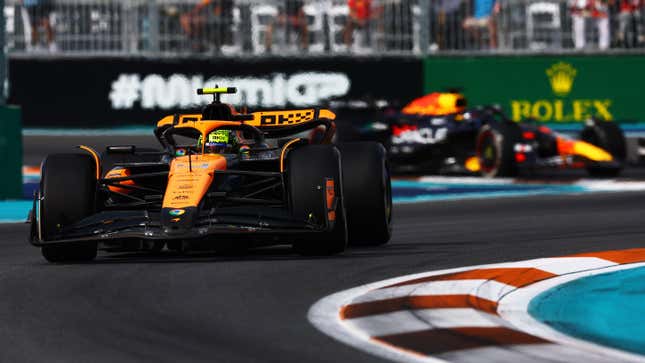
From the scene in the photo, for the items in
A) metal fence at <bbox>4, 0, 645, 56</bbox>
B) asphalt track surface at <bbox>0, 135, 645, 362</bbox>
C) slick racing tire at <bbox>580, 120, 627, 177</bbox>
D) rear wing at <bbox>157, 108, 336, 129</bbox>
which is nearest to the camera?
asphalt track surface at <bbox>0, 135, 645, 362</bbox>

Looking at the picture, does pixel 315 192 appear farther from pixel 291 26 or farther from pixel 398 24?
pixel 398 24

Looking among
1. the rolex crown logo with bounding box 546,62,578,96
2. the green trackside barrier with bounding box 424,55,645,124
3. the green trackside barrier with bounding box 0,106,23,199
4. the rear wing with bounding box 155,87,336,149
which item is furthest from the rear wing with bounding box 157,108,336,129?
the rolex crown logo with bounding box 546,62,578,96

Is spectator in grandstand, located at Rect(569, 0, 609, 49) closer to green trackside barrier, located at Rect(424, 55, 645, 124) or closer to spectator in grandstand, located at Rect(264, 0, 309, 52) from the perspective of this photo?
green trackside barrier, located at Rect(424, 55, 645, 124)

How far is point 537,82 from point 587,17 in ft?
4.44

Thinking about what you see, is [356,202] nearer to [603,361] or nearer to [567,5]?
[603,361]

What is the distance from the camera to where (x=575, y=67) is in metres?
26.0

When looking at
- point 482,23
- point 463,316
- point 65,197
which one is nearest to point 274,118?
point 65,197

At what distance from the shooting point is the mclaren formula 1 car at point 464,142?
19.0 m

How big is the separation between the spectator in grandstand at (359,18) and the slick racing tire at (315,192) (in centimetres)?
1537

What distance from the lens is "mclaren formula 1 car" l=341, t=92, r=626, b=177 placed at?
19016 millimetres

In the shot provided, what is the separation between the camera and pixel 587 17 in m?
25.8

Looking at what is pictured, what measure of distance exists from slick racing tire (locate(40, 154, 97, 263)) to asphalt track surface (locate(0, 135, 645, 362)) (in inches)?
6.9

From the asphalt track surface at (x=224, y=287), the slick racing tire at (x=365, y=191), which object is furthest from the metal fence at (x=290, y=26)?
the slick racing tire at (x=365, y=191)

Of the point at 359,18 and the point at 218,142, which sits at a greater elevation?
the point at 359,18
